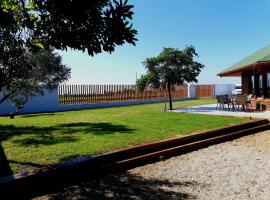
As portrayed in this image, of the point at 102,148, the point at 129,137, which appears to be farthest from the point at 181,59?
the point at 102,148

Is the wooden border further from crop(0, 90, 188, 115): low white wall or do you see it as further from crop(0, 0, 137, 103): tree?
crop(0, 90, 188, 115): low white wall

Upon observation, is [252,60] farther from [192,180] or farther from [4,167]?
[4,167]

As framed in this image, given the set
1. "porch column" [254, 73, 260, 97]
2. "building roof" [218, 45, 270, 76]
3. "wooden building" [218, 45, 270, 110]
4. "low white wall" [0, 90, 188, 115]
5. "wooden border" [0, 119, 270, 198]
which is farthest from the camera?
"low white wall" [0, 90, 188, 115]

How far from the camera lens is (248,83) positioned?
21703 mm

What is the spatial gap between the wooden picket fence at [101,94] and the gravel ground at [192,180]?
17334 millimetres

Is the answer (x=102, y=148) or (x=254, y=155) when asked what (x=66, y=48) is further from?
(x=254, y=155)

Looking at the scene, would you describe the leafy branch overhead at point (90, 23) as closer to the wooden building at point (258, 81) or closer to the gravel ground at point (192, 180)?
the gravel ground at point (192, 180)

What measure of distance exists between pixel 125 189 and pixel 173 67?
15253mm

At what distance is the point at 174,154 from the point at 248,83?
→ 15.1m

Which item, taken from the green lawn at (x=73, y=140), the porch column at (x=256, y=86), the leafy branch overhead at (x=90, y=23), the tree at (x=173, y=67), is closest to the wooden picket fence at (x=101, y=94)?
the tree at (x=173, y=67)

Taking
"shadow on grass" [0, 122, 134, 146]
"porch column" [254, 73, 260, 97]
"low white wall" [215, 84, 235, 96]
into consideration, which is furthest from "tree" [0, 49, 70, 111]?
"low white wall" [215, 84, 235, 96]

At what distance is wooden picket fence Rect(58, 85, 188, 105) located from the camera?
25.6 m

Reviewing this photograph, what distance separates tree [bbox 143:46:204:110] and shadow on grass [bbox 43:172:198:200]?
47.1ft

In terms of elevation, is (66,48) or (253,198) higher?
(66,48)
